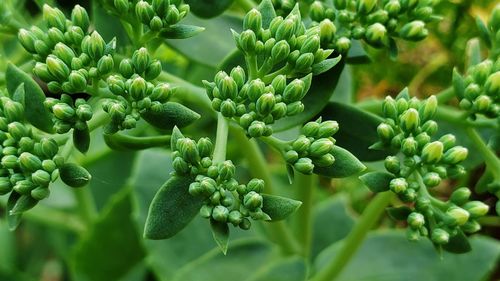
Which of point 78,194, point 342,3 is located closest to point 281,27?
point 342,3

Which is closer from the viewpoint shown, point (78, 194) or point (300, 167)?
point (300, 167)

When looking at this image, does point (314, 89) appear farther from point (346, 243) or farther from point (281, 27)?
point (346, 243)

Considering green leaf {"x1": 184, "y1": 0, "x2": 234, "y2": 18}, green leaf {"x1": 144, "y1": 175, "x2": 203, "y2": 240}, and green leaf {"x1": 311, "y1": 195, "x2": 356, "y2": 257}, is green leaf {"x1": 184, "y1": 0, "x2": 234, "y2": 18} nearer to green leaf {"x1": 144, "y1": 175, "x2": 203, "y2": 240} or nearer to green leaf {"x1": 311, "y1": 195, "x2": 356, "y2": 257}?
green leaf {"x1": 144, "y1": 175, "x2": 203, "y2": 240}

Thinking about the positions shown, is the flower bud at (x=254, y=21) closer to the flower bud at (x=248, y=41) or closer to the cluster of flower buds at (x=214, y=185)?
the flower bud at (x=248, y=41)

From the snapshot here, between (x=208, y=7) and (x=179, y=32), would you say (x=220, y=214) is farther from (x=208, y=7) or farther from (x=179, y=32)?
(x=208, y=7)

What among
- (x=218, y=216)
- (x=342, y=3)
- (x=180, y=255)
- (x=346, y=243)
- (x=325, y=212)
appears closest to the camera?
(x=218, y=216)

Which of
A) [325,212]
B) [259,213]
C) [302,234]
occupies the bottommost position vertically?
[325,212]
